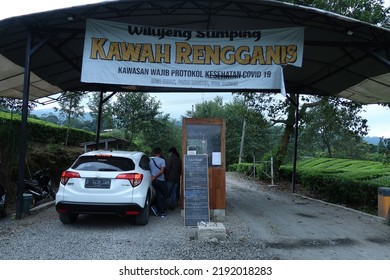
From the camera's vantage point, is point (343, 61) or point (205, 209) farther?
point (343, 61)

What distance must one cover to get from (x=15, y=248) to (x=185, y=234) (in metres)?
3.09

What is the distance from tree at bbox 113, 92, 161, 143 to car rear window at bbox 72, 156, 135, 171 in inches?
776

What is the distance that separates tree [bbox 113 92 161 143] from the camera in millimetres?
27391

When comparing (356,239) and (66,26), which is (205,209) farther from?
(66,26)

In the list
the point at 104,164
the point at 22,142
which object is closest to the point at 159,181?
the point at 104,164

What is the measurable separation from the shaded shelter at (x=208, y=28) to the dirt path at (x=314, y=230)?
3.96 meters

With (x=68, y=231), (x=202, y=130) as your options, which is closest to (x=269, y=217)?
(x=202, y=130)

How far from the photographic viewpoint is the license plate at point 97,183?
7609 mm

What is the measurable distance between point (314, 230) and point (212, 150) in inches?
116

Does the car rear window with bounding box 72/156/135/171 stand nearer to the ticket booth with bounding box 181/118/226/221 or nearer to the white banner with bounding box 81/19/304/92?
the ticket booth with bounding box 181/118/226/221

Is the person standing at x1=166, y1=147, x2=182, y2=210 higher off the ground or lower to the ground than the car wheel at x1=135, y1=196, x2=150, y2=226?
higher

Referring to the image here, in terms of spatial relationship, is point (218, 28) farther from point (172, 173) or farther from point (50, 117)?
point (50, 117)

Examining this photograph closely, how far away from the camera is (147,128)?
30328 mm

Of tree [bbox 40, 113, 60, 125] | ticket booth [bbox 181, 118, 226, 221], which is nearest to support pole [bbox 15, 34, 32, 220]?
ticket booth [bbox 181, 118, 226, 221]
